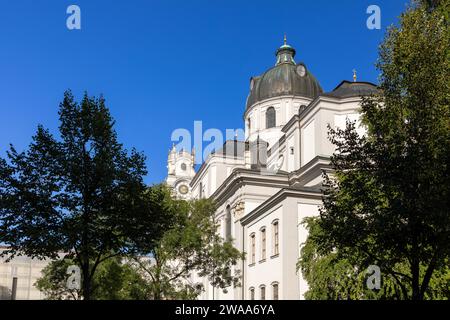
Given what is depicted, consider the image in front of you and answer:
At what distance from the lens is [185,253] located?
31.0 m

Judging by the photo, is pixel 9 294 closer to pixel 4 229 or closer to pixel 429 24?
pixel 4 229

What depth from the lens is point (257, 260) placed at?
3766cm

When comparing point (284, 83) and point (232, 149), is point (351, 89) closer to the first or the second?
point (284, 83)

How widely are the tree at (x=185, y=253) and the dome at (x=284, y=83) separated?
1089 inches

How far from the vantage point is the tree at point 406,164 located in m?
13.8

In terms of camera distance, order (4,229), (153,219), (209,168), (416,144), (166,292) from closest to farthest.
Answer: (416,144) < (4,229) < (153,219) < (166,292) < (209,168)

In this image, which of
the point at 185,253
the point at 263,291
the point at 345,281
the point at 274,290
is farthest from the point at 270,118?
the point at 345,281

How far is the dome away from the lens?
58719 mm

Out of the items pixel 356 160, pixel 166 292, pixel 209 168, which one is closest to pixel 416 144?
pixel 356 160

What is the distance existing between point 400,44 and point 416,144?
314 cm

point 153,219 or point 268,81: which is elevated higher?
point 268,81

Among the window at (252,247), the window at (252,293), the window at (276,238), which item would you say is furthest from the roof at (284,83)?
the window at (252,293)

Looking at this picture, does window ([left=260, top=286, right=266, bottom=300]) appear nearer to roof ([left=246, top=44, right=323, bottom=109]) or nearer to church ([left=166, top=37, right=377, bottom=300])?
church ([left=166, top=37, right=377, bottom=300])

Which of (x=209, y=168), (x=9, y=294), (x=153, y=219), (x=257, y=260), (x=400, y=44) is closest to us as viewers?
(x=400, y=44)
